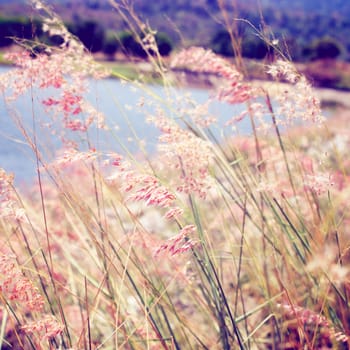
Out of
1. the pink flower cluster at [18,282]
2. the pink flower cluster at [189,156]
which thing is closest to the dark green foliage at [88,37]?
the pink flower cluster at [189,156]

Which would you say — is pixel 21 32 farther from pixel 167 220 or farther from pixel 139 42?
pixel 167 220

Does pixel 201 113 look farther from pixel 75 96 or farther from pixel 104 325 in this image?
pixel 104 325

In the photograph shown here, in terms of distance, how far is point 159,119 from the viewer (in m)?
1.42

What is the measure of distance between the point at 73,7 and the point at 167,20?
8119 centimetres

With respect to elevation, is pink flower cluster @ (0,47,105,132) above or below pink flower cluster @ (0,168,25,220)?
above

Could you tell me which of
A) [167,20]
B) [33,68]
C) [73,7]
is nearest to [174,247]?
[33,68]

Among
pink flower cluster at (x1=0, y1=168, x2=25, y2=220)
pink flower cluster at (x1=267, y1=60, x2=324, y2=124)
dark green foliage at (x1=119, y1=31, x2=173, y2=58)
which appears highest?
pink flower cluster at (x1=267, y1=60, x2=324, y2=124)

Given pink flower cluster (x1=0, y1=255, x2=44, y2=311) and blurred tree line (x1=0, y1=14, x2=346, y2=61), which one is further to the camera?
blurred tree line (x1=0, y1=14, x2=346, y2=61)

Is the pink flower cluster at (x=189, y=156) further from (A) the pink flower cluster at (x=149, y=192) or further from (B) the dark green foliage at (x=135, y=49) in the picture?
(B) the dark green foliage at (x=135, y=49)

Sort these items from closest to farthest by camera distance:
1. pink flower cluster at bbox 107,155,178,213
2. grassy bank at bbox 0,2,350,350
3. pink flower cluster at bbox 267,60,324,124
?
1. pink flower cluster at bbox 107,155,178,213
2. grassy bank at bbox 0,2,350,350
3. pink flower cluster at bbox 267,60,324,124

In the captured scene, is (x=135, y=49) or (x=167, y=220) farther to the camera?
(x=135, y=49)

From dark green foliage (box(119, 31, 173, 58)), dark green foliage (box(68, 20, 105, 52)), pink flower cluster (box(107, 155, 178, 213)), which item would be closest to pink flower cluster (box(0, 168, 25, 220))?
pink flower cluster (box(107, 155, 178, 213))

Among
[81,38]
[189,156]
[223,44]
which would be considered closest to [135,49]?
[81,38]

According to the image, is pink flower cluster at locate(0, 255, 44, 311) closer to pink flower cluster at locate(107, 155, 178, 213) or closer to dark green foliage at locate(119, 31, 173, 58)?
Answer: pink flower cluster at locate(107, 155, 178, 213)
